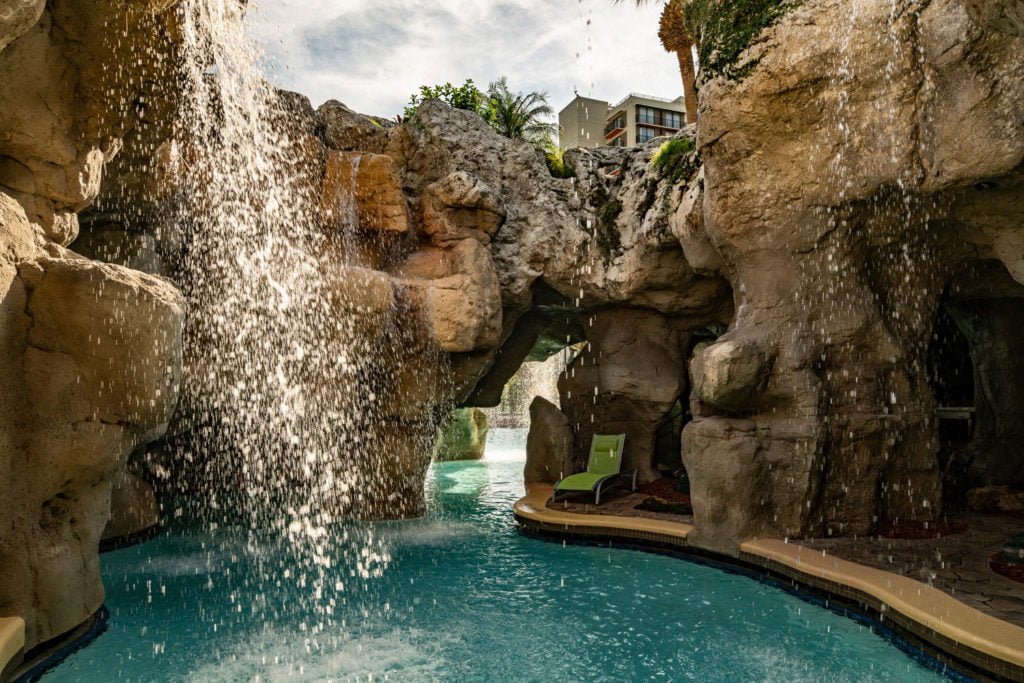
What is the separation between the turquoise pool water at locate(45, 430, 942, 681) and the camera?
5.04 metres

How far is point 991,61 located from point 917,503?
5582 mm

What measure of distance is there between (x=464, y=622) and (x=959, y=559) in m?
5.39

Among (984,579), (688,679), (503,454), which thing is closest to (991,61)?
(984,579)

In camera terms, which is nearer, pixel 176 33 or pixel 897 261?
pixel 176 33

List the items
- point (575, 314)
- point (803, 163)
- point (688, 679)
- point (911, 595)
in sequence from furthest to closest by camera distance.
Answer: point (575, 314) → point (803, 163) → point (911, 595) → point (688, 679)

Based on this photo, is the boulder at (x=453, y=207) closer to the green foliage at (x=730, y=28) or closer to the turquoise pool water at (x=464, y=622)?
the green foliage at (x=730, y=28)

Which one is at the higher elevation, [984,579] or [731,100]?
[731,100]

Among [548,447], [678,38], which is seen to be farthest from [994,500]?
[678,38]

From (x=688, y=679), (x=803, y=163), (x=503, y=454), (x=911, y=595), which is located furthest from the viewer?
(x=503, y=454)

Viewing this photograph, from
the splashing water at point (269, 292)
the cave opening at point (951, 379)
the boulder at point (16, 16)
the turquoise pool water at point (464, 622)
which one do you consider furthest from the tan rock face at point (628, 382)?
the boulder at point (16, 16)

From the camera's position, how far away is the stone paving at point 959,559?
5703 millimetres

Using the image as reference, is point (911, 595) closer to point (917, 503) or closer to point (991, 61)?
point (917, 503)

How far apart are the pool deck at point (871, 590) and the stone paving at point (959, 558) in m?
0.23

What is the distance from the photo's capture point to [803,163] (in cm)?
833
